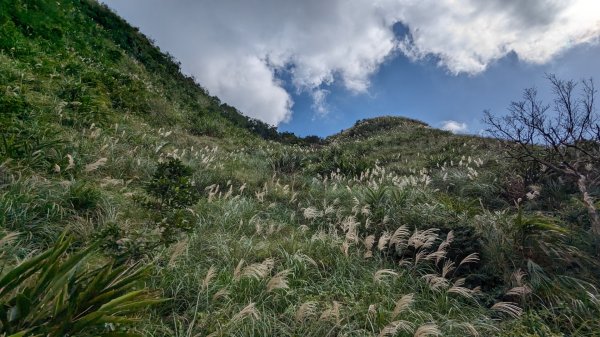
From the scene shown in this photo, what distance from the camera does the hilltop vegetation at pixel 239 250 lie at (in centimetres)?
→ 288

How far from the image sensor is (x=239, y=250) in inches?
189

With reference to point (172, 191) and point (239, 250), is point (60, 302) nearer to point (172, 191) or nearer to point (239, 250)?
point (239, 250)

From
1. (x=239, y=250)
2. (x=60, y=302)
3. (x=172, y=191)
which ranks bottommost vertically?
(x=60, y=302)

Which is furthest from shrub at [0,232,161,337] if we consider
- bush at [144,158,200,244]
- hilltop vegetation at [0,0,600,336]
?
bush at [144,158,200,244]

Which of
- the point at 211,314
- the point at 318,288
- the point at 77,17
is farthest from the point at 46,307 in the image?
the point at 77,17

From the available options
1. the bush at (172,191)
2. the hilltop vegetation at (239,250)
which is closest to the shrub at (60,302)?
the hilltop vegetation at (239,250)

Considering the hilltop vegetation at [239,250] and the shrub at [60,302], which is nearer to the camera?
the shrub at [60,302]

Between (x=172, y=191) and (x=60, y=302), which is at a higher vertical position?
(x=172, y=191)

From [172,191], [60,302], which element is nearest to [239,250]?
[172,191]

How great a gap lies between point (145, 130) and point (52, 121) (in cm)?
396

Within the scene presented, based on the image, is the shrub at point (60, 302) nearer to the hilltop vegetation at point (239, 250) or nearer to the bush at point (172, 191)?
the hilltop vegetation at point (239, 250)

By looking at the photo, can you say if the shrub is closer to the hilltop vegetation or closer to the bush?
the hilltop vegetation

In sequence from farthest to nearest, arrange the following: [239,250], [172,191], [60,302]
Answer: [172,191] → [239,250] → [60,302]

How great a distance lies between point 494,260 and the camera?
504 cm
